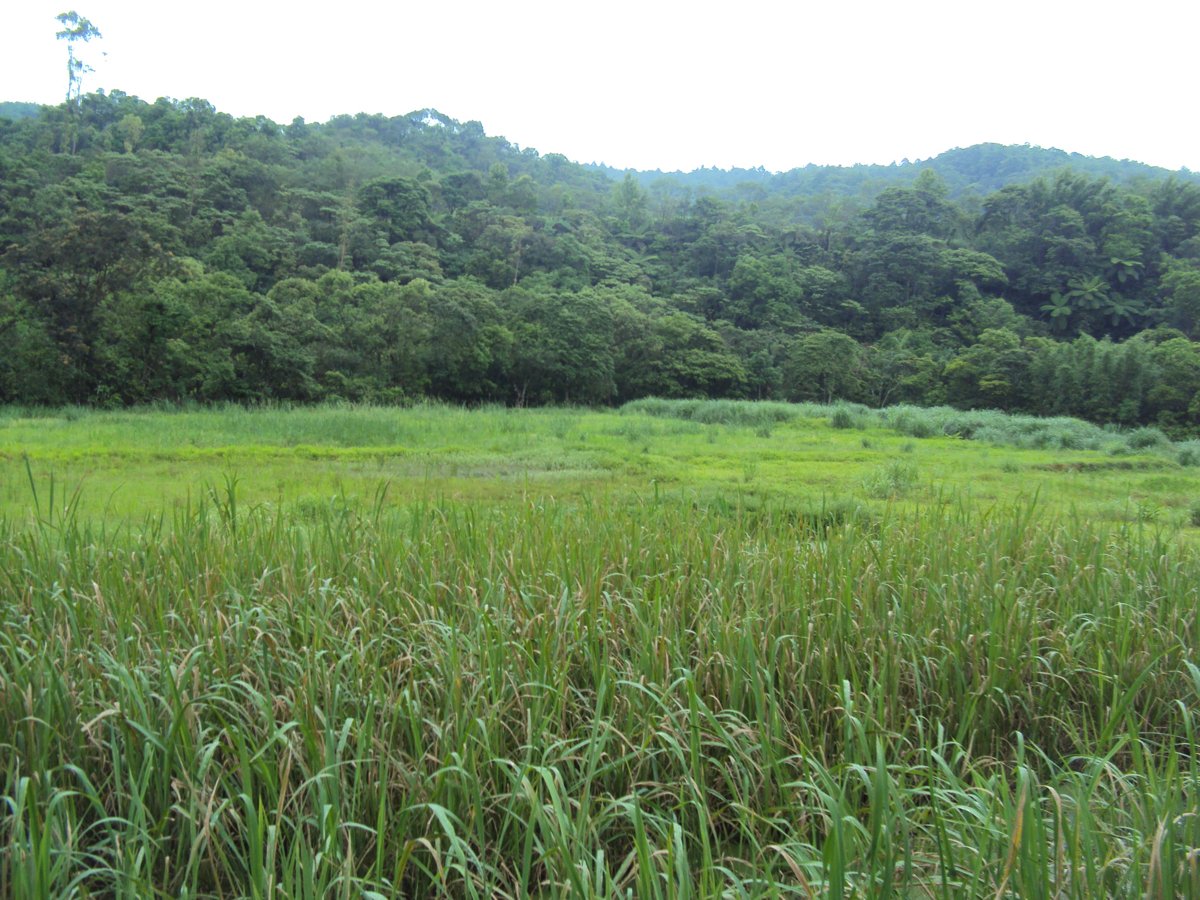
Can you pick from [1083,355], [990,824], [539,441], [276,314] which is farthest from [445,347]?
[990,824]

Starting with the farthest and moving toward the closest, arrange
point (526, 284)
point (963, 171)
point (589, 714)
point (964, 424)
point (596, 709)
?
1. point (963, 171)
2. point (526, 284)
3. point (964, 424)
4. point (589, 714)
5. point (596, 709)

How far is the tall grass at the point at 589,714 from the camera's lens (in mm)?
1695

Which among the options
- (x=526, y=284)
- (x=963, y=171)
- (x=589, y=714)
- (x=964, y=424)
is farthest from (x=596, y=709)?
(x=963, y=171)

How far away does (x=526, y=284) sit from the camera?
33031mm

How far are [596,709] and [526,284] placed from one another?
3192 cm

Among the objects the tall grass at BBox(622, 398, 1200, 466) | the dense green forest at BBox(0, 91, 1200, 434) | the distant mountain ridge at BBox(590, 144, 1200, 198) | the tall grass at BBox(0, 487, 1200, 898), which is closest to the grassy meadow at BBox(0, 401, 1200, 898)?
the tall grass at BBox(0, 487, 1200, 898)

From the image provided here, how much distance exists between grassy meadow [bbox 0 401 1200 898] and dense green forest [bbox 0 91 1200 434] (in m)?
17.8

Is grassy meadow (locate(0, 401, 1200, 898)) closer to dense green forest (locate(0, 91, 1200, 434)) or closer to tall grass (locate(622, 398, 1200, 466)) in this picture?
tall grass (locate(622, 398, 1200, 466))

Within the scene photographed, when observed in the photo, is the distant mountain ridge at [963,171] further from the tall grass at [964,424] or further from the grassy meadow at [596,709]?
the grassy meadow at [596,709]

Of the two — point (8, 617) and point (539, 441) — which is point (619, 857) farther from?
point (539, 441)

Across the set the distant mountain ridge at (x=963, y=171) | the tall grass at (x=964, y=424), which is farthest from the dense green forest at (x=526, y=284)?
the distant mountain ridge at (x=963, y=171)

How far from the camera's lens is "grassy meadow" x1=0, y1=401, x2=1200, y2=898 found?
1.70m

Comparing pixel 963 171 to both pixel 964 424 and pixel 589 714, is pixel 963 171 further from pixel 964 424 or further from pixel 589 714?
pixel 589 714

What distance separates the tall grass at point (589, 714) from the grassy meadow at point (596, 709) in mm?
18
